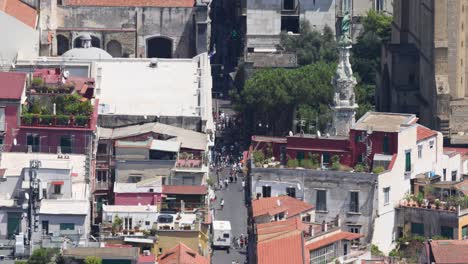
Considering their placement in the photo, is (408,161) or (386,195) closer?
(386,195)

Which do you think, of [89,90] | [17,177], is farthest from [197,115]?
[17,177]

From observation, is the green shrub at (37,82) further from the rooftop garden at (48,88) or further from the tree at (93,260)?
the tree at (93,260)

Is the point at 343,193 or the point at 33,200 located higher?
the point at 343,193

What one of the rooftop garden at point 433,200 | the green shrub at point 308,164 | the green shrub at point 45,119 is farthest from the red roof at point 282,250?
the green shrub at point 45,119

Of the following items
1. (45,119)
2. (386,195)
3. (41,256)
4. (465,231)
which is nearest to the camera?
(41,256)

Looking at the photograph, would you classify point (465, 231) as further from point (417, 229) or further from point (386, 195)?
point (386, 195)

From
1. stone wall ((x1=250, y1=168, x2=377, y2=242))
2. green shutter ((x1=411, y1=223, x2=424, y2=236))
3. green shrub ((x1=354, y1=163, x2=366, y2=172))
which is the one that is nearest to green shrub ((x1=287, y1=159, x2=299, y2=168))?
stone wall ((x1=250, y1=168, x2=377, y2=242))

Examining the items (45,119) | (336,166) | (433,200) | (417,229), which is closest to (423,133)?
(433,200)
